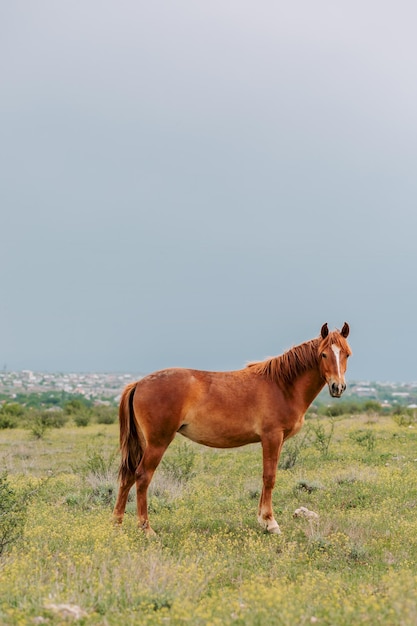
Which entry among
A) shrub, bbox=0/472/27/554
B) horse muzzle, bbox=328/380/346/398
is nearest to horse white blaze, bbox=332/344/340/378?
horse muzzle, bbox=328/380/346/398

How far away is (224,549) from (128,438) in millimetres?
2310

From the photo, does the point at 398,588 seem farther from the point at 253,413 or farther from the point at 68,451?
the point at 68,451

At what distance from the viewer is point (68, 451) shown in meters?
20.0

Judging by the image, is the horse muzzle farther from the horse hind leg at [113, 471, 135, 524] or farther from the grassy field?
the horse hind leg at [113, 471, 135, 524]

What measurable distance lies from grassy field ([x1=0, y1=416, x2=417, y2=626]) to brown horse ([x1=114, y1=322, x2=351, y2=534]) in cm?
77

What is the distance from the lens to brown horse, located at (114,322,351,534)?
8617mm

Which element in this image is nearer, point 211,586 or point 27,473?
point 211,586

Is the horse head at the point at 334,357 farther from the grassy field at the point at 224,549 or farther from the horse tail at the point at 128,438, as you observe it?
the horse tail at the point at 128,438

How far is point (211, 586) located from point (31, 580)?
1740 mm

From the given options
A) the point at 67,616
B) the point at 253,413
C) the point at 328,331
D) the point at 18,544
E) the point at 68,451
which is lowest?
the point at 68,451

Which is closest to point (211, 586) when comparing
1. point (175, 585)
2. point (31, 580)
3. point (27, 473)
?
point (175, 585)

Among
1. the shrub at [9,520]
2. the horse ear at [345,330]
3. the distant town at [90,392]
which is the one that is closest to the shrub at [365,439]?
the horse ear at [345,330]

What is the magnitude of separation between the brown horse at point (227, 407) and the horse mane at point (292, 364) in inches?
0.5

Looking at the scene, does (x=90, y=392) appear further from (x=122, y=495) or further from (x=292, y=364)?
(x=292, y=364)
